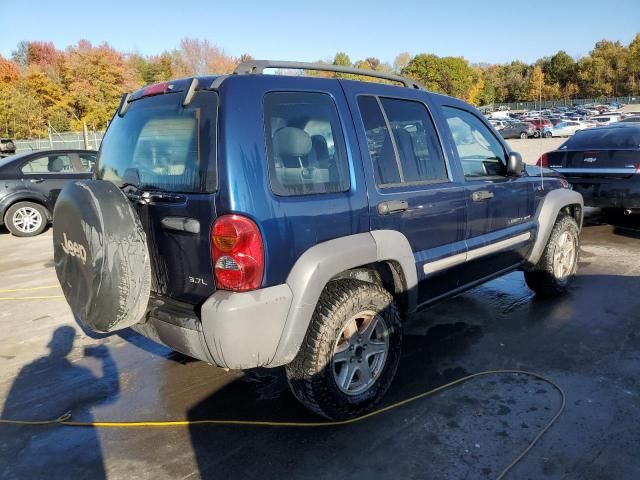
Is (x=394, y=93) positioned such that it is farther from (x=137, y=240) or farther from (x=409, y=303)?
(x=137, y=240)

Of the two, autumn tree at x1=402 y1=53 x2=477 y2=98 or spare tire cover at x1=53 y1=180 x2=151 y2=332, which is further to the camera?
autumn tree at x1=402 y1=53 x2=477 y2=98

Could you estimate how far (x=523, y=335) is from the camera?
14.3 feet

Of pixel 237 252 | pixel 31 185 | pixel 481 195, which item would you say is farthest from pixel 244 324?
pixel 31 185

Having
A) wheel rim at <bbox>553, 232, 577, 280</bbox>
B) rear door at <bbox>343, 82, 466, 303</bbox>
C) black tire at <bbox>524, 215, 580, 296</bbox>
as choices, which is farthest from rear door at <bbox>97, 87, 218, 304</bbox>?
wheel rim at <bbox>553, 232, 577, 280</bbox>

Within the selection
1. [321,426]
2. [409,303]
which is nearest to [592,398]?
[409,303]

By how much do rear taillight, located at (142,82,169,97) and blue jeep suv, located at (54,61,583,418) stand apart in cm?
1

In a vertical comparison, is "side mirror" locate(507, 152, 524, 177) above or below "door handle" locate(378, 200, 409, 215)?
above

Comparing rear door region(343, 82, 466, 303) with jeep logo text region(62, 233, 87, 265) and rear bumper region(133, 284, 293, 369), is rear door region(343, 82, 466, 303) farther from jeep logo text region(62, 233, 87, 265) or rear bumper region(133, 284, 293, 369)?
jeep logo text region(62, 233, 87, 265)

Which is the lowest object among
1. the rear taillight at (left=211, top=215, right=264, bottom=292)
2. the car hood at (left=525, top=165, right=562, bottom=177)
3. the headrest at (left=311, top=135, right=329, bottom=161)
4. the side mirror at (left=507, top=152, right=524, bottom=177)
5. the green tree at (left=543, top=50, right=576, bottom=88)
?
the rear taillight at (left=211, top=215, right=264, bottom=292)

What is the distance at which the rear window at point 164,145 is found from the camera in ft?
8.94

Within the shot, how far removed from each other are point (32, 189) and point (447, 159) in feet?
28.0

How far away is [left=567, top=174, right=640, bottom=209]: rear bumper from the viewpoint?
7.23 metres

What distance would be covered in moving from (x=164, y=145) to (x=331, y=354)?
1.54 metres

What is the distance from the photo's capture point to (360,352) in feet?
10.7
